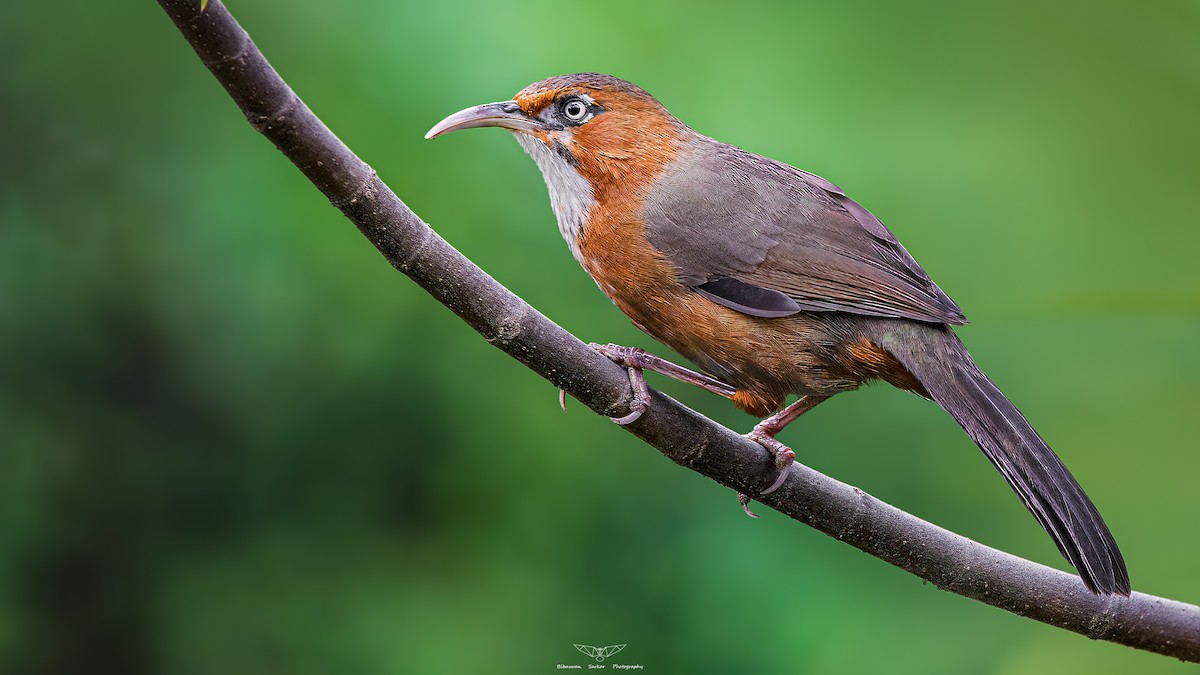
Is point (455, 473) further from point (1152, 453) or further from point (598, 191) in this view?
point (1152, 453)

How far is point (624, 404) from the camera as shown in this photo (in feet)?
9.25

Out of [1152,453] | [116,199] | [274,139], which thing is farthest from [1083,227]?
[116,199]

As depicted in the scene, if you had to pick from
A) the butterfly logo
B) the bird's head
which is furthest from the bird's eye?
the butterfly logo

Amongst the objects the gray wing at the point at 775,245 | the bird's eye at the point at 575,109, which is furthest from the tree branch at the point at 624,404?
the bird's eye at the point at 575,109

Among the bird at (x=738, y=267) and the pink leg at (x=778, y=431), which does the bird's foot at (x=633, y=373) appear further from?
the pink leg at (x=778, y=431)

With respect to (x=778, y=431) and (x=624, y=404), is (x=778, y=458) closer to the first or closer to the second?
(x=778, y=431)

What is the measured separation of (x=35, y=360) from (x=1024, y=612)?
328cm

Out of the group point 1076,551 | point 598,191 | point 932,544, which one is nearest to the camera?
point 1076,551

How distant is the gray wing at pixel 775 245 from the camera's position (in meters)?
3.35

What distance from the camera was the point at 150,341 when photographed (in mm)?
4254

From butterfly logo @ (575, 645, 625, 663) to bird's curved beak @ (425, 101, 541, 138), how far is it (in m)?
1.80

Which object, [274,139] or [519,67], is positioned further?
[519,67]

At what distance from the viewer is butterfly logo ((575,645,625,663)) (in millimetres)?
4066

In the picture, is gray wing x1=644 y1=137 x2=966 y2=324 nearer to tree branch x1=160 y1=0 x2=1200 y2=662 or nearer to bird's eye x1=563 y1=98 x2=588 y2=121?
bird's eye x1=563 y1=98 x2=588 y2=121
